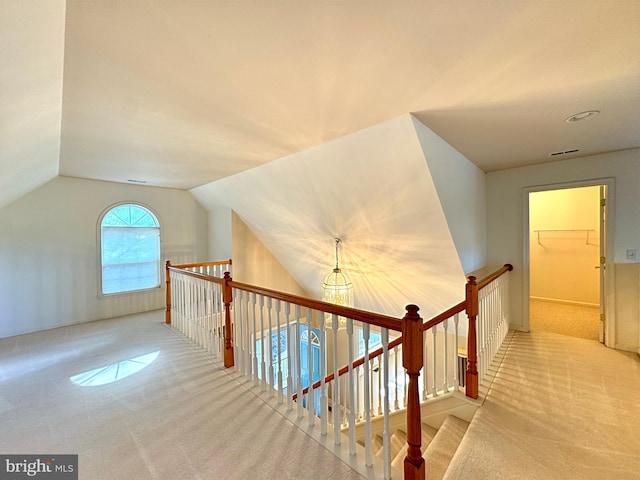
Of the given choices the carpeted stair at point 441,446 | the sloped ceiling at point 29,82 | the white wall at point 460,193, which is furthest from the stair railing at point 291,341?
the sloped ceiling at point 29,82

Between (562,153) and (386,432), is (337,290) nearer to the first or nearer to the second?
(386,432)

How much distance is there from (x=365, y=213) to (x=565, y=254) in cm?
459

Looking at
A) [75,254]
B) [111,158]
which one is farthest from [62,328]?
[111,158]

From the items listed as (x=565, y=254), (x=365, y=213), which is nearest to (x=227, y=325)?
(x=365, y=213)

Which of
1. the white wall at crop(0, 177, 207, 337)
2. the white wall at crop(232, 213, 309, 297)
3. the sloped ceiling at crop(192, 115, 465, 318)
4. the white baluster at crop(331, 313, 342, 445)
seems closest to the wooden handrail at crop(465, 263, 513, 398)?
the sloped ceiling at crop(192, 115, 465, 318)

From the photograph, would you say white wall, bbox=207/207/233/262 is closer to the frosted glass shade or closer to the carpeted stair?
the frosted glass shade

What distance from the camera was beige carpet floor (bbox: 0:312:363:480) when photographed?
1561mm

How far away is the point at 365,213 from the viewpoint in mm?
3424

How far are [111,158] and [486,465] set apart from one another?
4.57m

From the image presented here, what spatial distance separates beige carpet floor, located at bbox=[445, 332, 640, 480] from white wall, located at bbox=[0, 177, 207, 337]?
5.45m

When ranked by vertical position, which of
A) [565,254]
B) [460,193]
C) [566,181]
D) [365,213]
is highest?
[566,181]

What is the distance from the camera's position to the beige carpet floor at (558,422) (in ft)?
5.16

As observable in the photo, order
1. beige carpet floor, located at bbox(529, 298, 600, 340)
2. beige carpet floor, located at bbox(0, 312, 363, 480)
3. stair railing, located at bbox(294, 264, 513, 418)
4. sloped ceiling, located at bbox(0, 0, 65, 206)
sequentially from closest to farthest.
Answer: sloped ceiling, located at bbox(0, 0, 65, 206)
beige carpet floor, located at bbox(0, 312, 363, 480)
stair railing, located at bbox(294, 264, 513, 418)
beige carpet floor, located at bbox(529, 298, 600, 340)

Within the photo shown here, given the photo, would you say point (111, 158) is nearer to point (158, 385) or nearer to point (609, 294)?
point (158, 385)
